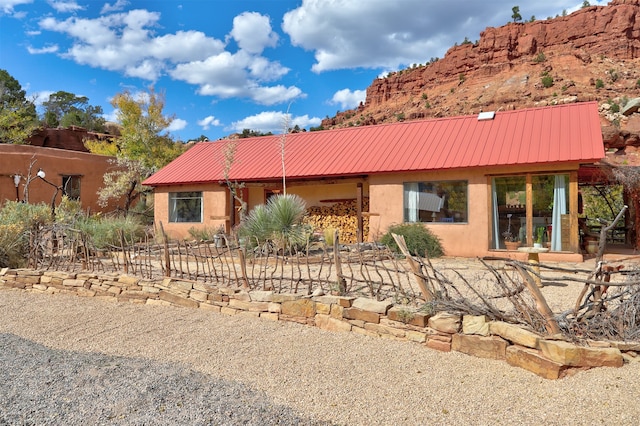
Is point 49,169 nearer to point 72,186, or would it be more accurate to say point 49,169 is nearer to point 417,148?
point 72,186

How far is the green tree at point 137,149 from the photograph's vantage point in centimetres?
2125

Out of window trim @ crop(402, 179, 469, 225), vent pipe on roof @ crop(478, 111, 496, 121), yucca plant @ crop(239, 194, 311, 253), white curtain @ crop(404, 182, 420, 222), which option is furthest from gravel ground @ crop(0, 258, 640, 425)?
vent pipe on roof @ crop(478, 111, 496, 121)

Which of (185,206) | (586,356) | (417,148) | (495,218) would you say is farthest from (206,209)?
(586,356)

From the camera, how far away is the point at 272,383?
167 inches

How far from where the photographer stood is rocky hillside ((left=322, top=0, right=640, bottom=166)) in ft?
146

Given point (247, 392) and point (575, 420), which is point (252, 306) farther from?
point (575, 420)

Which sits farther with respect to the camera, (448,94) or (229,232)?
(448,94)

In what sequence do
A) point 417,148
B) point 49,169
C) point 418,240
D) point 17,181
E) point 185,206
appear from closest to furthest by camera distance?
point 418,240 → point 417,148 → point 185,206 → point 17,181 → point 49,169

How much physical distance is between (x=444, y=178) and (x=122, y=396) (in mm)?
10171

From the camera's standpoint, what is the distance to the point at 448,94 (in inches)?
2339

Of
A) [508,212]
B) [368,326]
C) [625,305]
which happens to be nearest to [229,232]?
[508,212]

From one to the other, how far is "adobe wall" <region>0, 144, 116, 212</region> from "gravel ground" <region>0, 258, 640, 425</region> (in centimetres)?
1589

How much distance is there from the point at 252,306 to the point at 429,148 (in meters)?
8.82

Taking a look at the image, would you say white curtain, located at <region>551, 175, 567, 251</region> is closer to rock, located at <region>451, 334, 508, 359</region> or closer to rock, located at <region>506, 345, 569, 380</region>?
rock, located at <region>451, 334, 508, 359</region>
